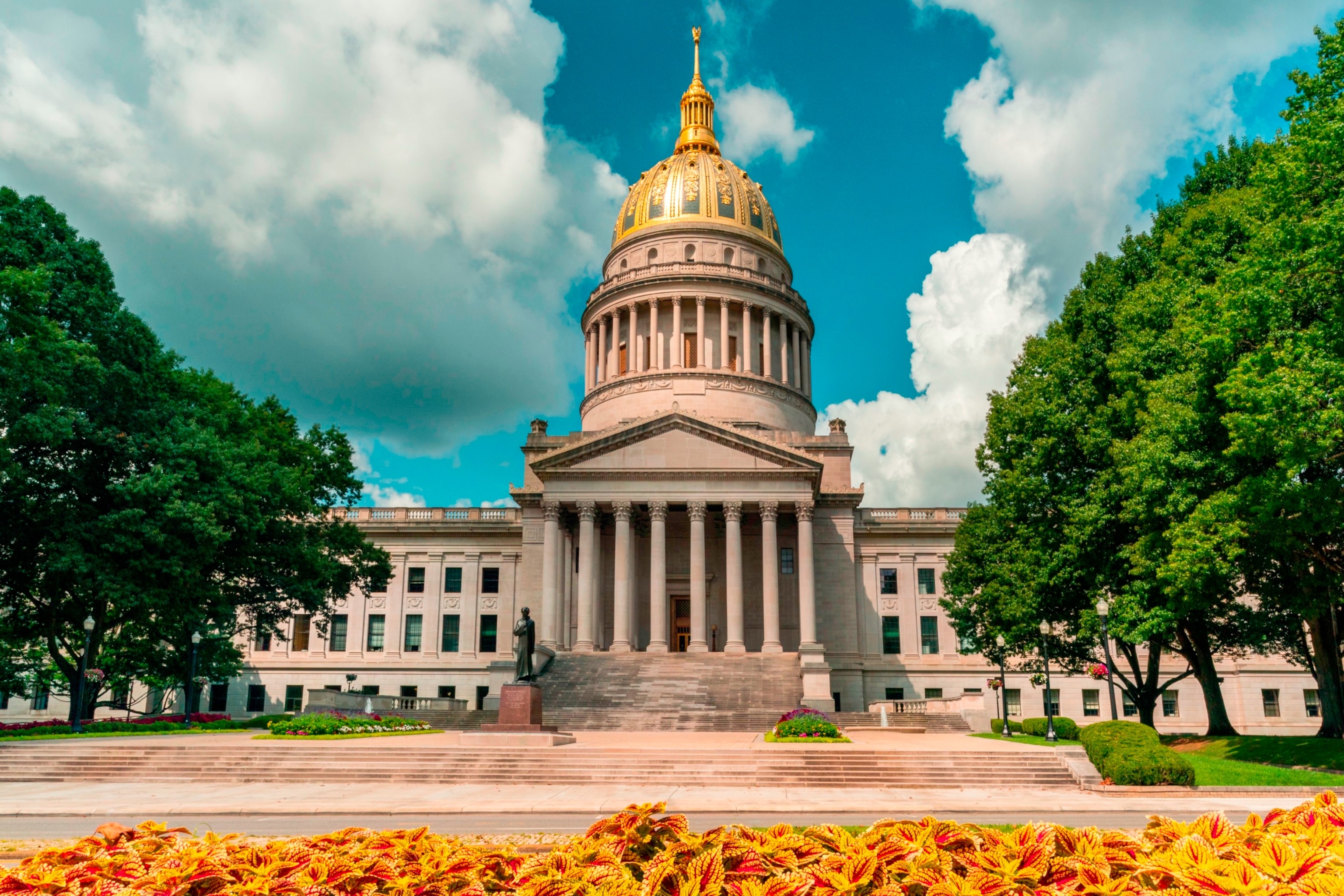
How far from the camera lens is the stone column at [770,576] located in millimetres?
50281

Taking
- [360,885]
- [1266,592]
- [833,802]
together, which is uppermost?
[1266,592]

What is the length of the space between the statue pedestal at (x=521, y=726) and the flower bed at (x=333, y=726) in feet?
13.6

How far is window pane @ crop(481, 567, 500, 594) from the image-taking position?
6525 cm

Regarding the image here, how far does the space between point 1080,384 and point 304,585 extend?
34294mm

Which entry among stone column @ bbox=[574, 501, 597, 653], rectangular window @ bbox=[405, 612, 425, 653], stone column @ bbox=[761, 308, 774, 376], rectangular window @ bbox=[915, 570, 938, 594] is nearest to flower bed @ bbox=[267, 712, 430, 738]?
stone column @ bbox=[574, 501, 597, 653]

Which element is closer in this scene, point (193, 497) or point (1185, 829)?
point (1185, 829)

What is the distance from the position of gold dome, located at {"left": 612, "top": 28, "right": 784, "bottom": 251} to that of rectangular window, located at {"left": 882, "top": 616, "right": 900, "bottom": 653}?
33.6m

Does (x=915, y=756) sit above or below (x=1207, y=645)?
below

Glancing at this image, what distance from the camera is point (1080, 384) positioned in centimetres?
3406

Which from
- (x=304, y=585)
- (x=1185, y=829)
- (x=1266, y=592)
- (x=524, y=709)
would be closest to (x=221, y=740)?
(x=524, y=709)

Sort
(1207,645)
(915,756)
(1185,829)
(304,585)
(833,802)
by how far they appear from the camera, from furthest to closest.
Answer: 1. (304,585)
2. (1207,645)
3. (915,756)
4. (833,802)
5. (1185,829)

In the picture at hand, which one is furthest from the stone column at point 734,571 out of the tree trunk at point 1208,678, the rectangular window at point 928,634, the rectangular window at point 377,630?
the rectangular window at point 377,630

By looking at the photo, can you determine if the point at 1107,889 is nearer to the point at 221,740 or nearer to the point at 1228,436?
the point at 1228,436

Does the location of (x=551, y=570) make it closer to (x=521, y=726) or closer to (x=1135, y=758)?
(x=521, y=726)
